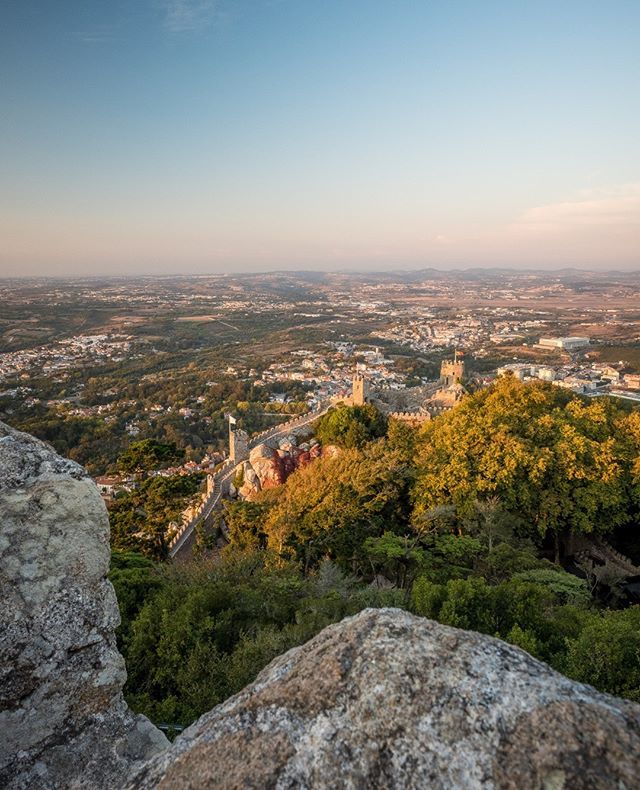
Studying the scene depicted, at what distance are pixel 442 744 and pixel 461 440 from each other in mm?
16725

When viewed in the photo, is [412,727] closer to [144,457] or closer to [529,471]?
[144,457]

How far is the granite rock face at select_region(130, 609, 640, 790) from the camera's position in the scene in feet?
6.10

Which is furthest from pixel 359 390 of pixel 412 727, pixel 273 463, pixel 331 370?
pixel 331 370

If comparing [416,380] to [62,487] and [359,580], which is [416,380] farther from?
[62,487]

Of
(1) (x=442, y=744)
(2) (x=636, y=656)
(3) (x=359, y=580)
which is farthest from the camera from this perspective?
(3) (x=359, y=580)

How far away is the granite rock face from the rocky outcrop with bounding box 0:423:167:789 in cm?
124

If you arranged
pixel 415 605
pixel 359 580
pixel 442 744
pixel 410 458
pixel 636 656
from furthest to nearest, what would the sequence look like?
pixel 410 458, pixel 359 580, pixel 415 605, pixel 636 656, pixel 442 744

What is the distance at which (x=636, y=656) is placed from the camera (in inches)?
266

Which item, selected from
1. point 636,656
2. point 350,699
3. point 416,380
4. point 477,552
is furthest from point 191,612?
point 416,380

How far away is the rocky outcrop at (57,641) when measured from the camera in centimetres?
320

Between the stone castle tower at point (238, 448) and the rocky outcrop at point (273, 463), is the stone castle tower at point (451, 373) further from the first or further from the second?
the stone castle tower at point (238, 448)

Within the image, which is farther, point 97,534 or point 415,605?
point 415,605

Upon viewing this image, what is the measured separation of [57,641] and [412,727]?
7.93ft

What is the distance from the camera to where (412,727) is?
2055 mm
